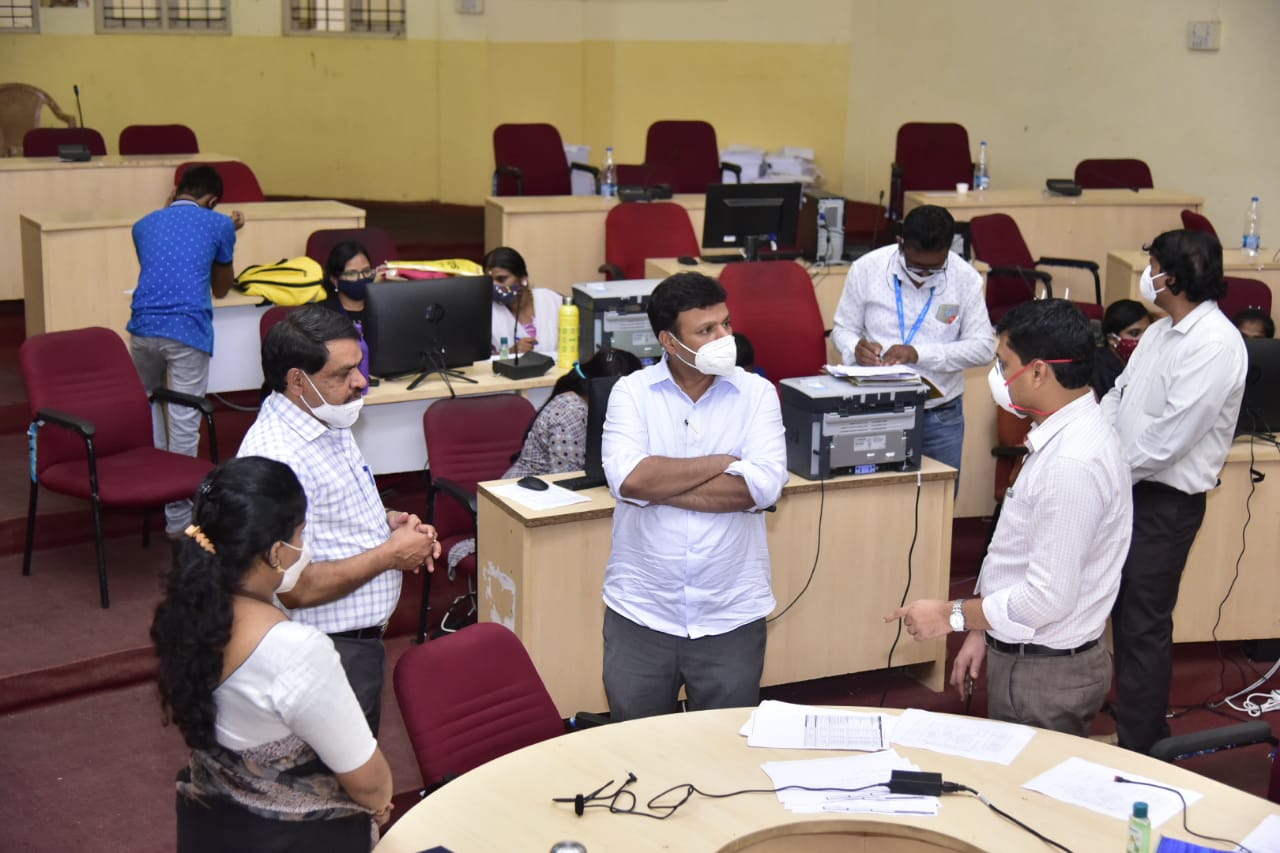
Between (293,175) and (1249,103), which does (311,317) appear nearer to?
(1249,103)

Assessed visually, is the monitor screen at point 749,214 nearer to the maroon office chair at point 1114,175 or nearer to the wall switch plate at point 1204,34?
the maroon office chair at point 1114,175

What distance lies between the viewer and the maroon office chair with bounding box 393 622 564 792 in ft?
10.2

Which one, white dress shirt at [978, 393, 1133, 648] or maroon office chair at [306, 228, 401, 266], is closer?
white dress shirt at [978, 393, 1133, 648]

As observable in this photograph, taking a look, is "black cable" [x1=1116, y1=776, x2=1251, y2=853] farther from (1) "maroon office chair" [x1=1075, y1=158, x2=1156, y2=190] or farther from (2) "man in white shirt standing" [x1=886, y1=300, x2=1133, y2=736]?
(1) "maroon office chair" [x1=1075, y1=158, x2=1156, y2=190]

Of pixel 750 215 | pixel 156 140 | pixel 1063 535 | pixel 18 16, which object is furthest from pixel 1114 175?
pixel 18 16

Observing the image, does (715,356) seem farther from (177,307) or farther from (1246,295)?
(1246,295)

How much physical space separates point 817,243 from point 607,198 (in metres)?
1.56

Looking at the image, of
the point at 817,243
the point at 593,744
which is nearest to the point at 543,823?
the point at 593,744

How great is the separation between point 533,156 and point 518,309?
3.42 meters

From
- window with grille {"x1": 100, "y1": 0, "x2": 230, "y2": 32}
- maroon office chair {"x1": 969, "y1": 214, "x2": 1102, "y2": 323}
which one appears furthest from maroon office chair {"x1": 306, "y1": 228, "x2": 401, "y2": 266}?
window with grille {"x1": 100, "y1": 0, "x2": 230, "y2": 32}

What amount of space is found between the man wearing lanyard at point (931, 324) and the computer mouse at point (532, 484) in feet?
4.48

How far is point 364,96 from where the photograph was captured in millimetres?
11586

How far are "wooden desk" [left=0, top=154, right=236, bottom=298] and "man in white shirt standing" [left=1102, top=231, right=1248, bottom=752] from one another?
5.60 m

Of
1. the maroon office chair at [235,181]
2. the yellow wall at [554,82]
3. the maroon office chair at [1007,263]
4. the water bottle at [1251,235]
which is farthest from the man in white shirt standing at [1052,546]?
the yellow wall at [554,82]
